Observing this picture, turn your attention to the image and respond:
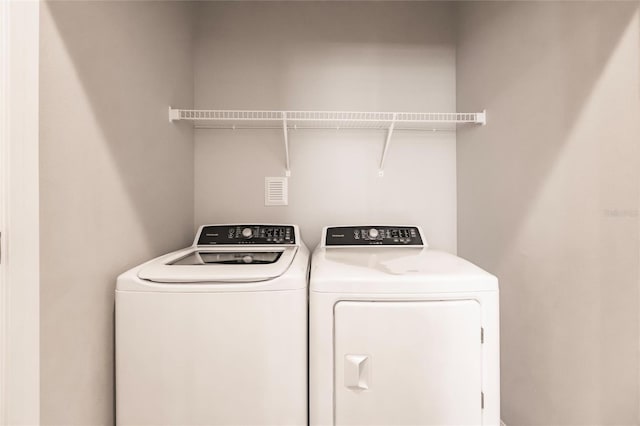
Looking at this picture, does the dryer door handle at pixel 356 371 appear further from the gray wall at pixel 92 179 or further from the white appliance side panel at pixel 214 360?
the gray wall at pixel 92 179

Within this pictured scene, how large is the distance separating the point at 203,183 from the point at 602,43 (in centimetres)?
201

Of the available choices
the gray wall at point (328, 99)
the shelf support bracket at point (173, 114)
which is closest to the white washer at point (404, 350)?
the gray wall at point (328, 99)

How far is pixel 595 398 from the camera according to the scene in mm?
1087

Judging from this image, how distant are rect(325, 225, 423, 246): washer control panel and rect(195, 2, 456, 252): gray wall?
19 cm

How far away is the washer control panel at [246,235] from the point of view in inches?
73.3

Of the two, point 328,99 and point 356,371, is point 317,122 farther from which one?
point 356,371

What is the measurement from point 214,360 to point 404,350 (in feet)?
2.12

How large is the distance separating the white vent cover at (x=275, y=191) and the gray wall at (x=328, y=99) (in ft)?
0.13

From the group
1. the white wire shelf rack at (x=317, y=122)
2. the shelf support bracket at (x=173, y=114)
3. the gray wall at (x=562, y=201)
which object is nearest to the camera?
the gray wall at (x=562, y=201)

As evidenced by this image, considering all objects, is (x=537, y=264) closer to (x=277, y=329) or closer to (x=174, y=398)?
(x=277, y=329)

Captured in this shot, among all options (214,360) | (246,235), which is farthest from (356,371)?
(246,235)

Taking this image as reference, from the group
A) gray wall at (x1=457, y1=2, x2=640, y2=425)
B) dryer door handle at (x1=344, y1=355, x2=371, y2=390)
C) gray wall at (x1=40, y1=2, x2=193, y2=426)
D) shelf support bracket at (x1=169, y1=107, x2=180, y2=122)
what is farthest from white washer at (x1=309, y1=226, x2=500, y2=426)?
shelf support bracket at (x1=169, y1=107, x2=180, y2=122)

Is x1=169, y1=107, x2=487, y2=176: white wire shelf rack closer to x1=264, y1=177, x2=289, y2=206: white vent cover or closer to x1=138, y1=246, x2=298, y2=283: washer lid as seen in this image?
x1=264, y1=177, x2=289, y2=206: white vent cover

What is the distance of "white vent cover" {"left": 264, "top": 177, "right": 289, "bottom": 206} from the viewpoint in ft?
6.89
